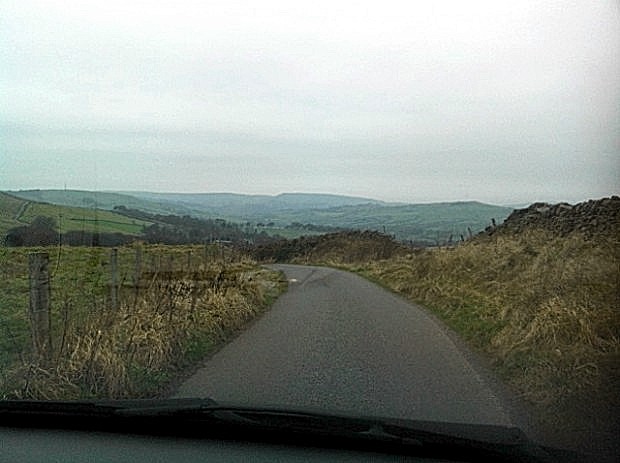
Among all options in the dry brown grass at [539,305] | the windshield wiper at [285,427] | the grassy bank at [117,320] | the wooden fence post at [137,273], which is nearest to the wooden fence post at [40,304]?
the grassy bank at [117,320]

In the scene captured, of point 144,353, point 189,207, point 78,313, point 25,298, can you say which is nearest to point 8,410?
point 144,353

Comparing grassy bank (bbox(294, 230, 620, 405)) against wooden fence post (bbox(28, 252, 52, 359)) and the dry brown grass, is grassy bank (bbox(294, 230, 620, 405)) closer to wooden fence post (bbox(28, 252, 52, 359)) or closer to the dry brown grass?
the dry brown grass

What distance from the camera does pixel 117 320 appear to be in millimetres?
9523

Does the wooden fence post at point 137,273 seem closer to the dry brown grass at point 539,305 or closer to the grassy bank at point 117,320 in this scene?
the grassy bank at point 117,320

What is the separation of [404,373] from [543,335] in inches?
86.9

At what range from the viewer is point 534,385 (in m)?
7.66

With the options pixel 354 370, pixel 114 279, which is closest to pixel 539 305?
pixel 354 370

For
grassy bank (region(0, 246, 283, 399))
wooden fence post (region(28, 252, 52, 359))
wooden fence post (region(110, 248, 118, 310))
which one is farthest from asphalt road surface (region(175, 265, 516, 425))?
wooden fence post (region(110, 248, 118, 310))

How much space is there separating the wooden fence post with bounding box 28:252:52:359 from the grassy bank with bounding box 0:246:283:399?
11 cm

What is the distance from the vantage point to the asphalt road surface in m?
6.95

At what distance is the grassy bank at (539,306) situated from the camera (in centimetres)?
787

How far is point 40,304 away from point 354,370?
3627 mm

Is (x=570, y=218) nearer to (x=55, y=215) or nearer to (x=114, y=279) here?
(x=114, y=279)

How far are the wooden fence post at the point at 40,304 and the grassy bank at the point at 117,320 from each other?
0.35 feet
